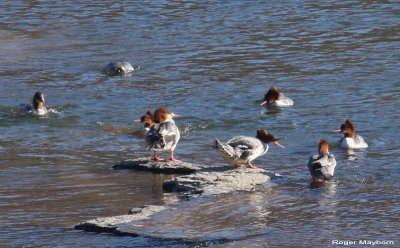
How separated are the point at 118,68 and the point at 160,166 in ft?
20.6

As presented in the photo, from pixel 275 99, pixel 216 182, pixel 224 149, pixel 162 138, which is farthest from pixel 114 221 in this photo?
pixel 275 99

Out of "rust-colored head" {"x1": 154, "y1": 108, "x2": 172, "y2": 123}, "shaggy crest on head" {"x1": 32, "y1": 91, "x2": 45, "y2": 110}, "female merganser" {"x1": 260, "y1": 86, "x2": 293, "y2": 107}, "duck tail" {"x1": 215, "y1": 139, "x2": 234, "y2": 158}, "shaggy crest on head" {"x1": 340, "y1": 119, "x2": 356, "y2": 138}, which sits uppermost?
"duck tail" {"x1": 215, "y1": 139, "x2": 234, "y2": 158}

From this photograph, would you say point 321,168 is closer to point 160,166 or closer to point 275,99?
point 160,166

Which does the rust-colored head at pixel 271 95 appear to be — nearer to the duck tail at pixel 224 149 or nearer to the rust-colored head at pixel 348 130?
the rust-colored head at pixel 348 130

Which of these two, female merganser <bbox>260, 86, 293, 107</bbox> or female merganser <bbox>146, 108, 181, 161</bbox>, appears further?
female merganser <bbox>260, 86, 293, 107</bbox>

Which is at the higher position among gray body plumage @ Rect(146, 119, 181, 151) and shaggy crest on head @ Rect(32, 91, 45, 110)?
gray body plumage @ Rect(146, 119, 181, 151)

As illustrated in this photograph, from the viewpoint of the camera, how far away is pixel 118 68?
56.0 feet

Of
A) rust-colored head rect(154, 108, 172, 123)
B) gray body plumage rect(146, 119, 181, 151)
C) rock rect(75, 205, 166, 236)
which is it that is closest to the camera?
rock rect(75, 205, 166, 236)

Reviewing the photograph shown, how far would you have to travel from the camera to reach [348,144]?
Answer: 12.0m

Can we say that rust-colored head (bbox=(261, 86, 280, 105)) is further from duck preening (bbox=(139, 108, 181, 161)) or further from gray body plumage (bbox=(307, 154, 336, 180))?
gray body plumage (bbox=(307, 154, 336, 180))

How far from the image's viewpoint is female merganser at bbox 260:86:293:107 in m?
14.5

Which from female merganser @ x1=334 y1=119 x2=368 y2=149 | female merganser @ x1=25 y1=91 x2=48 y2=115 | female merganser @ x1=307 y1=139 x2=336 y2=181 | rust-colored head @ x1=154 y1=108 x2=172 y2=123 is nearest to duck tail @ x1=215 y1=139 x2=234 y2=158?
female merganser @ x1=307 y1=139 x2=336 y2=181

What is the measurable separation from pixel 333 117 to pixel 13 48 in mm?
7931

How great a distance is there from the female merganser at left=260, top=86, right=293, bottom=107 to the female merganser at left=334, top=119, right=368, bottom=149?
200cm
